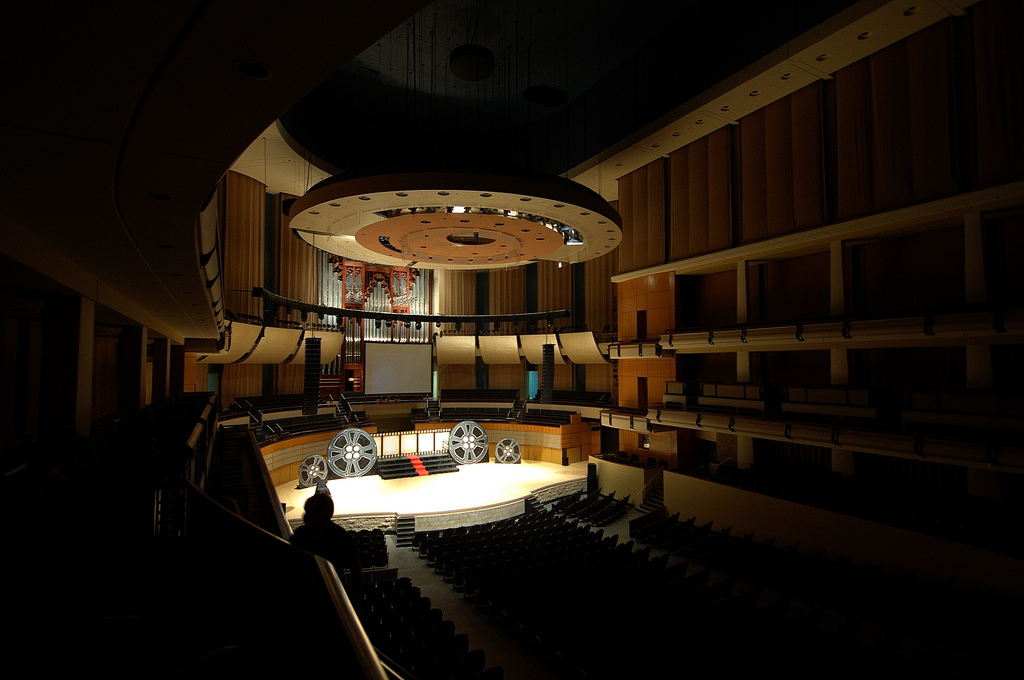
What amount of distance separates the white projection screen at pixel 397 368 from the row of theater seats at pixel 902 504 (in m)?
15.1

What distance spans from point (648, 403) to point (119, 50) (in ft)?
58.3

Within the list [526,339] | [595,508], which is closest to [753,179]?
[595,508]

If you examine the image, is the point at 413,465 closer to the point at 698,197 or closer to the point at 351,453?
the point at 351,453

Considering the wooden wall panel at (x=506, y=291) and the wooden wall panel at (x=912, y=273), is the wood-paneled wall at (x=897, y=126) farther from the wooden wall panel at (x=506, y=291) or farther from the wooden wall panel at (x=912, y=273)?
the wooden wall panel at (x=506, y=291)

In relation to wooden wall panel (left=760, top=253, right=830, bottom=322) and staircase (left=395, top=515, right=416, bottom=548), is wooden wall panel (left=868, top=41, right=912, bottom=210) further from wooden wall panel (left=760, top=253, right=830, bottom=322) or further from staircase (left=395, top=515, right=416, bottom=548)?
staircase (left=395, top=515, right=416, bottom=548)

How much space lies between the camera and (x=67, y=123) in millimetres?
1971

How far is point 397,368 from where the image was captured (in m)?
24.0

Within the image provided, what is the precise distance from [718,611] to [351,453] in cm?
1459

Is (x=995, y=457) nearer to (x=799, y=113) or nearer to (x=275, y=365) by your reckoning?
(x=799, y=113)

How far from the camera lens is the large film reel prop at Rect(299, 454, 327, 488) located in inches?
663

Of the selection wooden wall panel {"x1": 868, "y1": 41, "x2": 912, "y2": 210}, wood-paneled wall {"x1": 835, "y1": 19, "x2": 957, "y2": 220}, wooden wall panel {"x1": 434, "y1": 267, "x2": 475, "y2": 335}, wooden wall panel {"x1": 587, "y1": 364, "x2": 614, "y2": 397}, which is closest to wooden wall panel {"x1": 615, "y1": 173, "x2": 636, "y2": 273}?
wooden wall panel {"x1": 587, "y1": 364, "x2": 614, "y2": 397}

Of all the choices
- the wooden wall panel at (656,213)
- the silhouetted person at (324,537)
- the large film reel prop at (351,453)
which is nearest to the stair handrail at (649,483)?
the wooden wall panel at (656,213)

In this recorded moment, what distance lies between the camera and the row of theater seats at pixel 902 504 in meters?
9.03

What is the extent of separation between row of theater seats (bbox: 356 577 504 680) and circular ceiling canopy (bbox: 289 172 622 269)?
7672 mm
